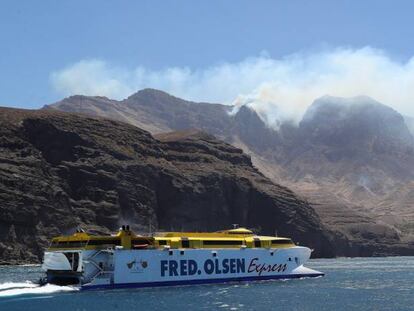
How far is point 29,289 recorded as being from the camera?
77938mm

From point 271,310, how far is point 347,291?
22212mm

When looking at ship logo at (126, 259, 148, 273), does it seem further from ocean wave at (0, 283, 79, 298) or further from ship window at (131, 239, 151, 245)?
ocean wave at (0, 283, 79, 298)

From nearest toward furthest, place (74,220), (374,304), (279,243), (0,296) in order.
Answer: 1. (374,304)
2. (0,296)
3. (279,243)
4. (74,220)

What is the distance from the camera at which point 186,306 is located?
216ft

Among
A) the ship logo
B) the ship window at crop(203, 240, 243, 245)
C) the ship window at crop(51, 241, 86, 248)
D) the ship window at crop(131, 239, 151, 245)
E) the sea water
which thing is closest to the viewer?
the sea water

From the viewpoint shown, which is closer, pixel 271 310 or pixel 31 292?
pixel 271 310

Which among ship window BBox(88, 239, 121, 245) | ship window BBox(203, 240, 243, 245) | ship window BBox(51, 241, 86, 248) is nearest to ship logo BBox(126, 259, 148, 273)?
ship window BBox(88, 239, 121, 245)

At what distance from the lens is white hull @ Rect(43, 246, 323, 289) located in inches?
3164

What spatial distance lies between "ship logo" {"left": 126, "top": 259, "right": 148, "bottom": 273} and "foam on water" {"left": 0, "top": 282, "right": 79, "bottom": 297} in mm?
6560

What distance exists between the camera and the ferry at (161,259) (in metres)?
80.5

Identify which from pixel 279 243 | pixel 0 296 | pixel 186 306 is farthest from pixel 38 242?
pixel 186 306

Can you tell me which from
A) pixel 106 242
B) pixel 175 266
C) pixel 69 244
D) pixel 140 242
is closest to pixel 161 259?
pixel 175 266

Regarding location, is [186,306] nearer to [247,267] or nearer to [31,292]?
[31,292]

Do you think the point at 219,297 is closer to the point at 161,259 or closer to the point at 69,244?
the point at 161,259
